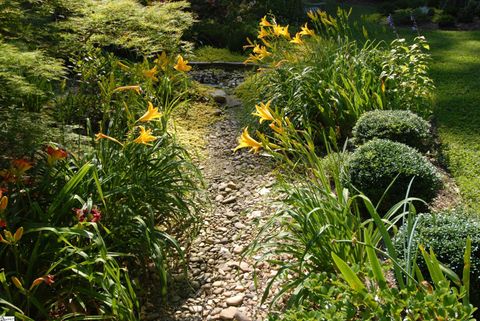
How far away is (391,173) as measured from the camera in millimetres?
3422

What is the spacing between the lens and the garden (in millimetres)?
2465

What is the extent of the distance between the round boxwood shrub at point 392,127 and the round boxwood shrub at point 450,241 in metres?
1.22

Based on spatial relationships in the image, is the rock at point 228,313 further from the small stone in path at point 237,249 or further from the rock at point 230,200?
the rock at point 230,200

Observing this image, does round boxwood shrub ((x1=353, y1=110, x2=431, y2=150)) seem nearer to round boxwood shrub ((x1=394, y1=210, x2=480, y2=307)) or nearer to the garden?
the garden

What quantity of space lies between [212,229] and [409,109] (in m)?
1.93

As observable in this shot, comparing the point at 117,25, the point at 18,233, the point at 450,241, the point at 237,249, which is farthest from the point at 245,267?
the point at 117,25

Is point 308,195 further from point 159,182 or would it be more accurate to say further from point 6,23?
point 6,23

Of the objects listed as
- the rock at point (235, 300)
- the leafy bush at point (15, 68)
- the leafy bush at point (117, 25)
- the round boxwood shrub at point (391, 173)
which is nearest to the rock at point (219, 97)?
the leafy bush at point (117, 25)

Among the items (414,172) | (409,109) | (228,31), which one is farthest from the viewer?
(228,31)

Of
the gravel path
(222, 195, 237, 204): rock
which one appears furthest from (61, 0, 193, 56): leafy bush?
(222, 195, 237, 204): rock

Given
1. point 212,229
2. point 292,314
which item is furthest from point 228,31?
point 292,314

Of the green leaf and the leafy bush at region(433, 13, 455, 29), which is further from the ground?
the leafy bush at region(433, 13, 455, 29)

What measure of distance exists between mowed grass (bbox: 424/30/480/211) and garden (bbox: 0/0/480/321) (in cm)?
2

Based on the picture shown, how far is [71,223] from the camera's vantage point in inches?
110
